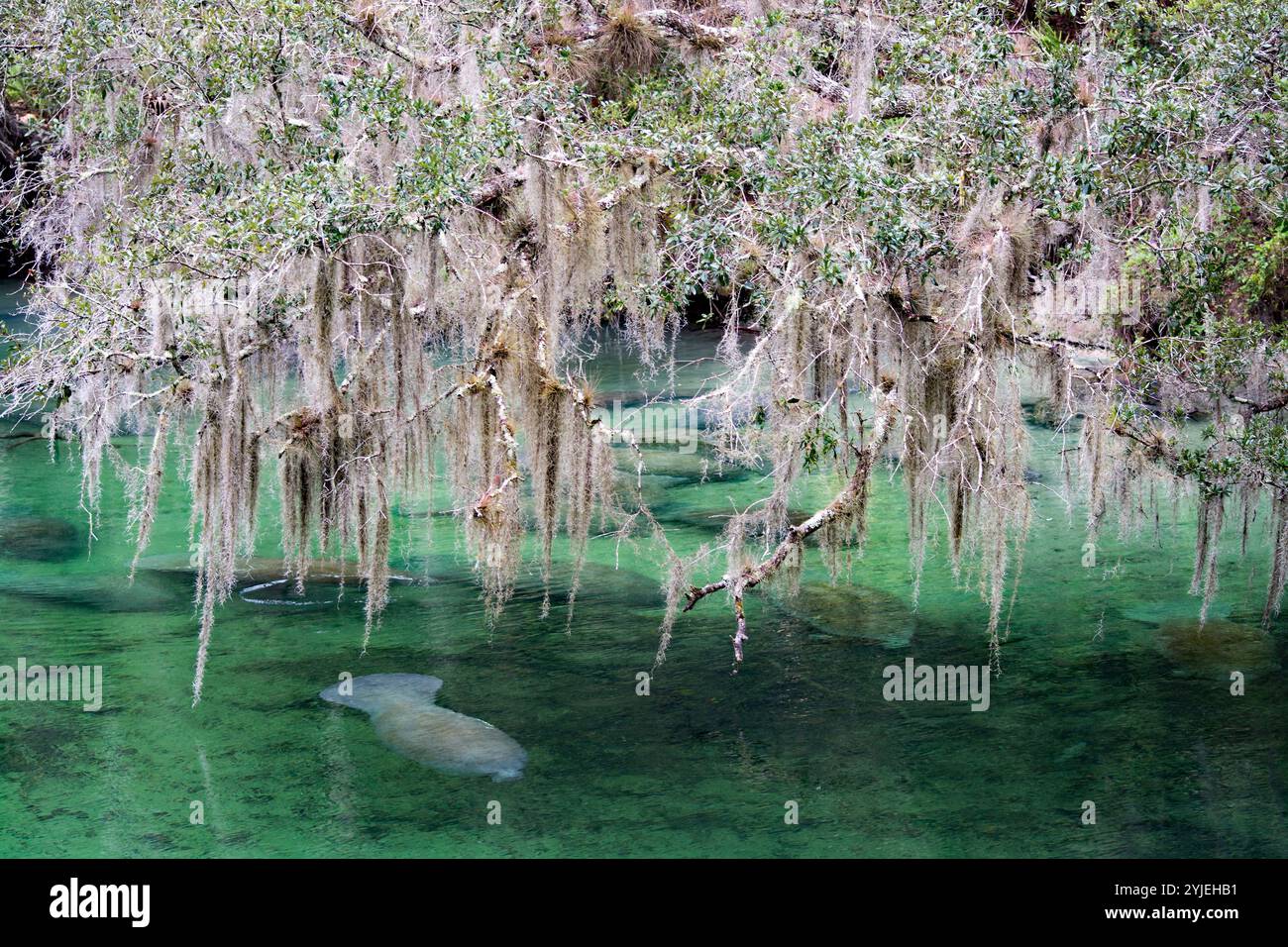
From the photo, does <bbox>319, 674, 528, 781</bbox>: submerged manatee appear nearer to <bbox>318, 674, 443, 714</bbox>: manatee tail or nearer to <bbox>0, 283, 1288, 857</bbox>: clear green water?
<bbox>318, 674, 443, 714</bbox>: manatee tail

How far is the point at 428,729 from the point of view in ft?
29.7

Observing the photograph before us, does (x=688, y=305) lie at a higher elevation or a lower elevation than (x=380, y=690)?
higher

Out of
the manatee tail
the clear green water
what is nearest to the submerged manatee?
the manatee tail

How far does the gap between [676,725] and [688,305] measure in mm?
2883

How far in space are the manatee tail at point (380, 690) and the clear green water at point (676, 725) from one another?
134 millimetres

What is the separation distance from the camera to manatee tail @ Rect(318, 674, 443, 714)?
31.2ft

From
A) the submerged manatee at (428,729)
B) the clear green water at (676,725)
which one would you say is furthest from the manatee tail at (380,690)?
the clear green water at (676,725)

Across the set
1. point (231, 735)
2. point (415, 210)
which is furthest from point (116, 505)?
point (415, 210)

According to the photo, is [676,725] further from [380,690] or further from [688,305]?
[688,305]

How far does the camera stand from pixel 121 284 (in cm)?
703

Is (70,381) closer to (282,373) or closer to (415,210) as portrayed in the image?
(282,373)

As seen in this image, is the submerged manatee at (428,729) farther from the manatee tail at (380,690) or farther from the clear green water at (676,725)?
the clear green water at (676,725)

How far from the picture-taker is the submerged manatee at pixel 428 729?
866 centimetres

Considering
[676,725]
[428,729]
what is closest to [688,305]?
[676,725]
